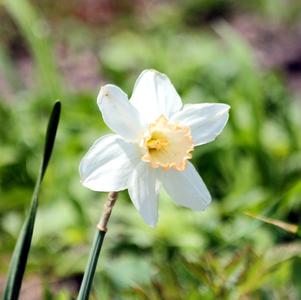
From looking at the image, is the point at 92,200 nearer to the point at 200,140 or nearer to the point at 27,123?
the point at 27,123

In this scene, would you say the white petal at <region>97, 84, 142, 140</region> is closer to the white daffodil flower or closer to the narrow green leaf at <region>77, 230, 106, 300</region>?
the white daffodil flower

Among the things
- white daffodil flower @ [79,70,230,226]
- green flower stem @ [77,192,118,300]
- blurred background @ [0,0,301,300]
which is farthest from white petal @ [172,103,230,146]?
blurred background @ [0,0,301,300]

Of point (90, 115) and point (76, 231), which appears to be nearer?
point (76, 231)

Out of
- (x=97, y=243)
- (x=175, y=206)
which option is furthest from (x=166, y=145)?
(x=175, y=206)

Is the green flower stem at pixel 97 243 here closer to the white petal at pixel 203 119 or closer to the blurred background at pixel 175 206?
the white petal at pixel 203 119

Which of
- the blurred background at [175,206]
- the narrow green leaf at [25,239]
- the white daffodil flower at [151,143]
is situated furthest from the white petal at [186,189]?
the blurred background at [175,206]

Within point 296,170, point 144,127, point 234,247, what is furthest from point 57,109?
point 296,170
